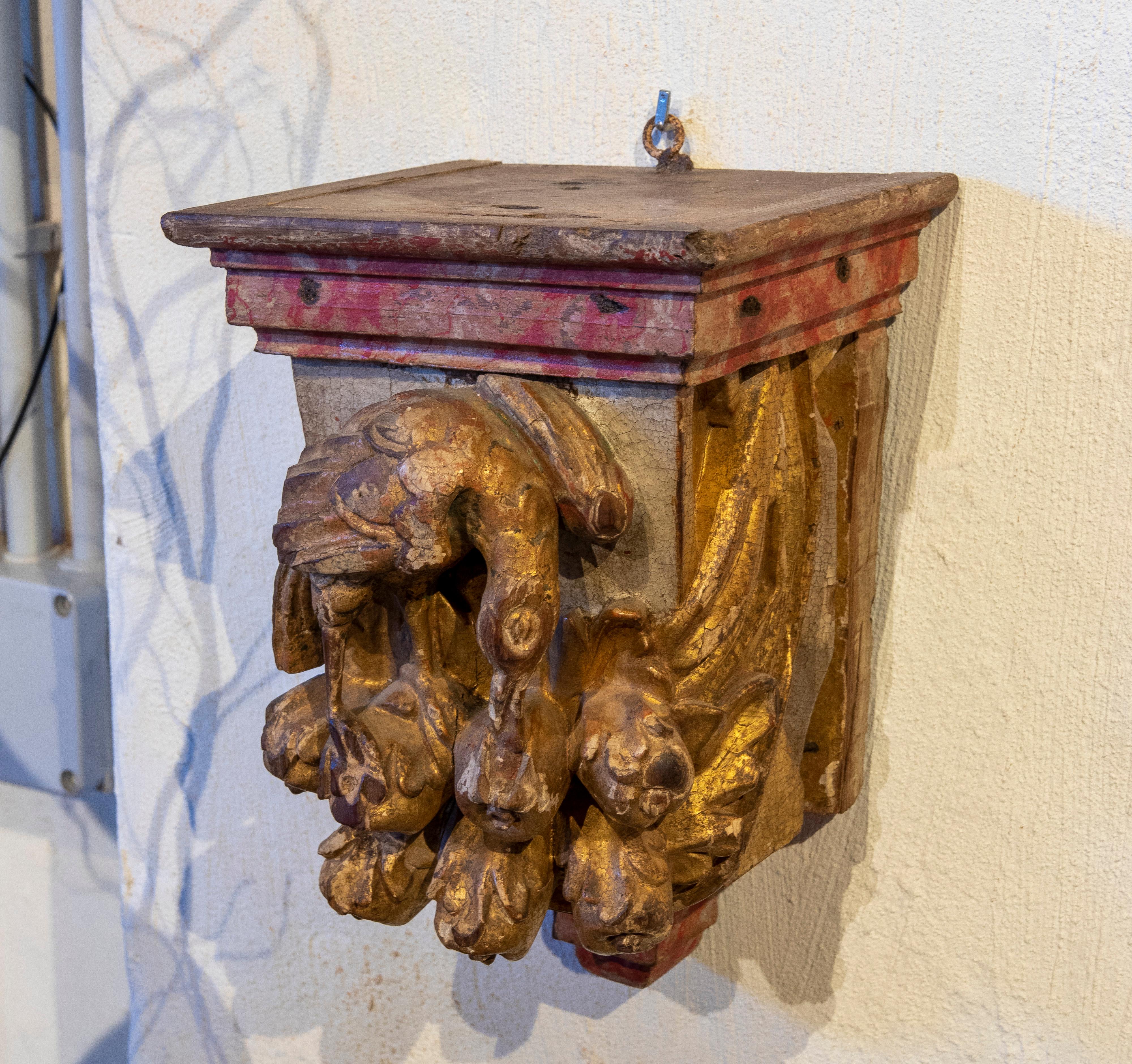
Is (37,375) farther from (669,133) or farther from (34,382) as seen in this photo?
(669,133)

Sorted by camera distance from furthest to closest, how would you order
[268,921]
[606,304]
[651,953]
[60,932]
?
[60,932]
[268,921]
[651,953]
[606,304]

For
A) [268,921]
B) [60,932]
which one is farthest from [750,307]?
[60,932]

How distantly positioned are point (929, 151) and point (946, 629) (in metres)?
0.25

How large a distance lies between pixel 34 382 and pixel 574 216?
0.75m

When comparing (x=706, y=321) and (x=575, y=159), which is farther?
(x=575, y=159)

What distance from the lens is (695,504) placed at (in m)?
0.56

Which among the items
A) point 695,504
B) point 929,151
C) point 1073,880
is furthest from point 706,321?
point 1073,880

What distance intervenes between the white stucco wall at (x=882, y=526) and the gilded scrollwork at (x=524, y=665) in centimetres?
13

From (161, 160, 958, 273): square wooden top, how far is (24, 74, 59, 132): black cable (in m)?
0.53

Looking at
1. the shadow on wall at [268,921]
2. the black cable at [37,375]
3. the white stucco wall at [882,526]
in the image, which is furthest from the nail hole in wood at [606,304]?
the black cable at [37,375]

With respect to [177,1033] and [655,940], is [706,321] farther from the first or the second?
[177,1033]

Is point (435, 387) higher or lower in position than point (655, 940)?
higher

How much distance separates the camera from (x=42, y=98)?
42.8 inches

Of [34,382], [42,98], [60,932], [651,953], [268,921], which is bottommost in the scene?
[60,932]
